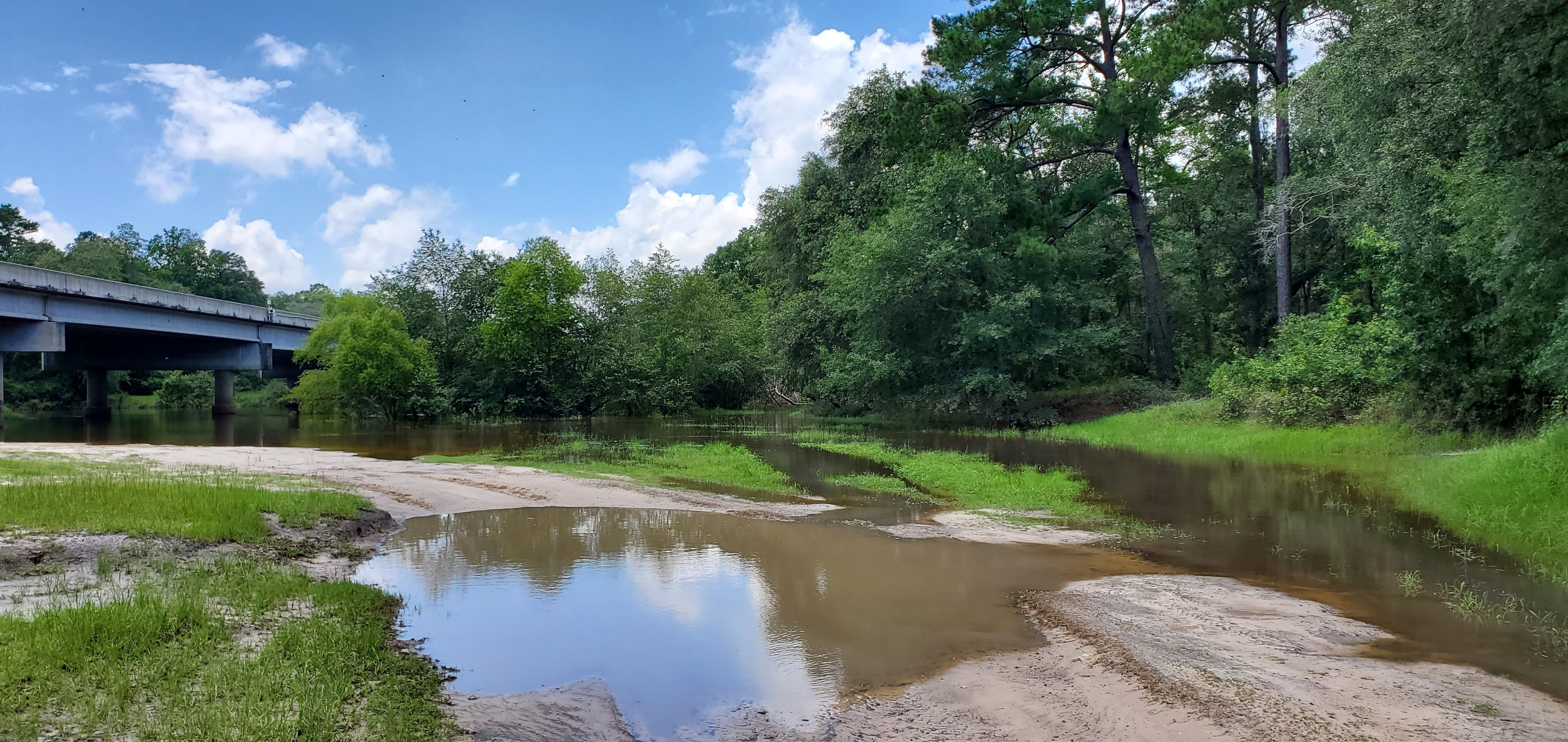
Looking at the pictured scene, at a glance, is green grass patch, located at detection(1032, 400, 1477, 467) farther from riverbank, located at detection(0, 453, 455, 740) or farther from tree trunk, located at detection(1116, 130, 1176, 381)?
riverbank, located at detection(0, 453, 455, 740)

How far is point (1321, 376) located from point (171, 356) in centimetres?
6262

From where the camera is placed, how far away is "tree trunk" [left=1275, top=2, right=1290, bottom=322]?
27.2 m

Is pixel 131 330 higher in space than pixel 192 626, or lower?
higher

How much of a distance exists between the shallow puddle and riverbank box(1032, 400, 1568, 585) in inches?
197

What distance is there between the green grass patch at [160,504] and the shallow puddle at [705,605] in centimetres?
129

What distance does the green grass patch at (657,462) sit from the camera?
56.5 feet

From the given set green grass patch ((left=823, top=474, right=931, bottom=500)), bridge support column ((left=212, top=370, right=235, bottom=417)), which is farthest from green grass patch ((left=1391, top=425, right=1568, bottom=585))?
bridge support column ((left=212, top=370, right=235, bottom=417))

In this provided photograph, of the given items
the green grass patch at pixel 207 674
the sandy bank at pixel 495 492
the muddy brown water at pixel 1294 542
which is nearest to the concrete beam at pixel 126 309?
the muddy brown water at pixel 1294 542

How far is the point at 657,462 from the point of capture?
833 inches

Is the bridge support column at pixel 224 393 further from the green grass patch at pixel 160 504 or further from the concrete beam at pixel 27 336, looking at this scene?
the green grass patch at pixel 160 504

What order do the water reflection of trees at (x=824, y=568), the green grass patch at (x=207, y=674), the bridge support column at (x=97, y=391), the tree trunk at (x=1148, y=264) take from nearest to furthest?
the green grass patch at (x=207, y=674) → the water reflection of trees at (x=824, y=568) → the tree trunk at (x=1148, y=264) → the bridge support column at (x=97, y=391)

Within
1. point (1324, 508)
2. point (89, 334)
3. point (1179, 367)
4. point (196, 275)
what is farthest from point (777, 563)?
point (196, 275)

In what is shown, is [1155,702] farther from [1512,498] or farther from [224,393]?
[224,393]

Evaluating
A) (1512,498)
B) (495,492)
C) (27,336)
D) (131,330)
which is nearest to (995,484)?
(1512,498)
